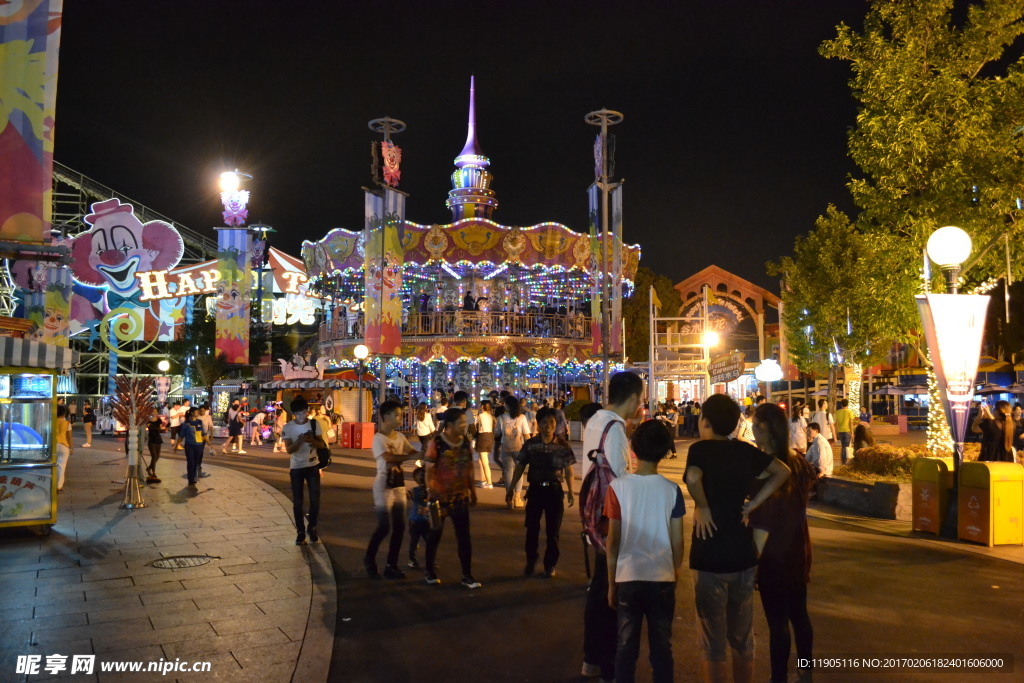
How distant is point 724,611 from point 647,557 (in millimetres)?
469

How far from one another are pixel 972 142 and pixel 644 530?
1137 centimetres

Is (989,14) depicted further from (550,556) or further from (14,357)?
(14,357)

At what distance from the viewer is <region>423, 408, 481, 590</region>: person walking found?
6723 millimetres

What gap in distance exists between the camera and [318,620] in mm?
5801

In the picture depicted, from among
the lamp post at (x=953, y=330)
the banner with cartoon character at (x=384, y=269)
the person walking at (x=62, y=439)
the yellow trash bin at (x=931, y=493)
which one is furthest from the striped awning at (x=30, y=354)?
the banner with cartoon character at (x=384, y=269)

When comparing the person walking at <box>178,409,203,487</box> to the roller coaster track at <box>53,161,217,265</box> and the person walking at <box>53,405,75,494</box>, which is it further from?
the roller coaster track at <box>53,161,217,265</box>

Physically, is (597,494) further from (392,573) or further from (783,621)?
(392,573)

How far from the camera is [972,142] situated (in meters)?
12.2

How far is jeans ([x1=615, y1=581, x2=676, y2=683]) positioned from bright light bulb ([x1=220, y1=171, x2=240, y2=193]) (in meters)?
42.7

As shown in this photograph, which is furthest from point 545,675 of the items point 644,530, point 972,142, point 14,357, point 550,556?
point 972,142

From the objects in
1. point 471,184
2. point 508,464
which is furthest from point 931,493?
point 471,184

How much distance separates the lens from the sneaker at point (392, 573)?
7.17 metres

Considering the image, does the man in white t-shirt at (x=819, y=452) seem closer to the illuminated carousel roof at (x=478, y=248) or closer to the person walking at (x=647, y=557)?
the person walking at (x=647, y=557)

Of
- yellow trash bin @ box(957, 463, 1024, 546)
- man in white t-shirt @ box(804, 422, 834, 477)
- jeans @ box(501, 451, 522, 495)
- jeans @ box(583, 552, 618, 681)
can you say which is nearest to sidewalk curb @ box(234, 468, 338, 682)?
jeans @ box(583, 552, 618, 681)
